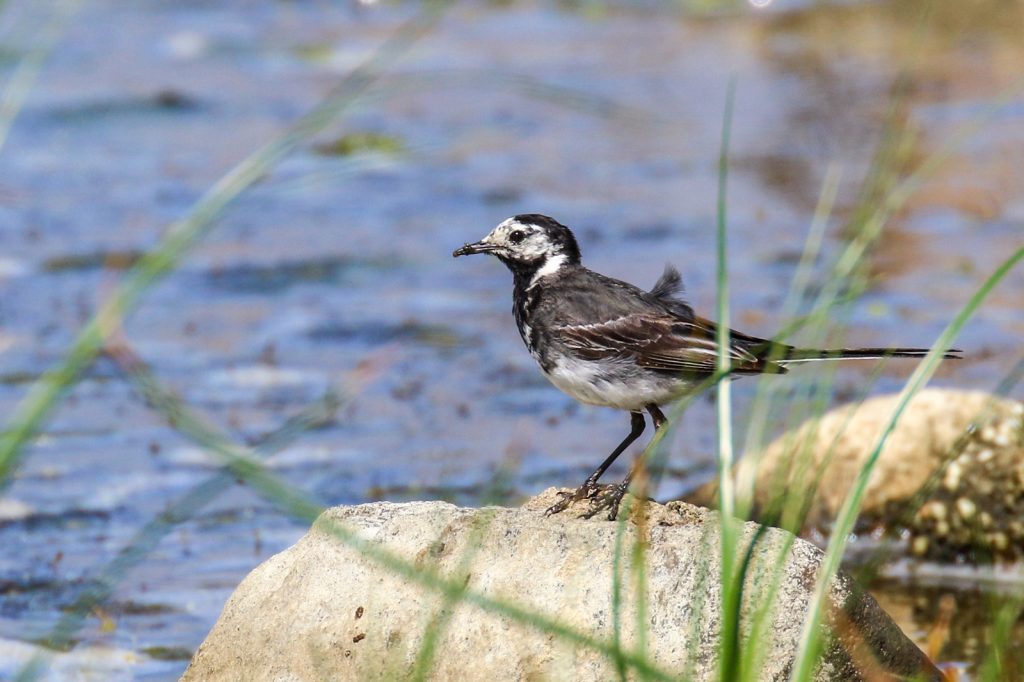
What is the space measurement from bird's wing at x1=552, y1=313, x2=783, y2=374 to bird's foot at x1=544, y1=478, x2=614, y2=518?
0.49m

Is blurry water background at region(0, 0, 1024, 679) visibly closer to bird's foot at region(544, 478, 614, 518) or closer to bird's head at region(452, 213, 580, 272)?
bird's head at region(452, 213, 580, 272)

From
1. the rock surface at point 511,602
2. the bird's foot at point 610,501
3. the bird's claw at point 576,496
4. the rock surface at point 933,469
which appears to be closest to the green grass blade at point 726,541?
the rock surface at point 511,602

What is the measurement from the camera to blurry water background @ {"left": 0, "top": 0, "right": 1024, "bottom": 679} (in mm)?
8164

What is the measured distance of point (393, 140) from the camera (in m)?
15.9

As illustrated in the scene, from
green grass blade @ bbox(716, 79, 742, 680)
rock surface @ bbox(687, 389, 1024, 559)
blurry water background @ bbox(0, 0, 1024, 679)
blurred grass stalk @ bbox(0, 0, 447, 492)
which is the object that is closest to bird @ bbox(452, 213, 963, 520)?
blurry water background @ bbox(0, 0, 1024, 679)

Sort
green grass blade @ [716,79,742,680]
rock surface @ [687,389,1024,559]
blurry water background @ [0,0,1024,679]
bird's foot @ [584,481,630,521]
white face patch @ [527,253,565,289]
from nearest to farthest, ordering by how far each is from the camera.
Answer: green grass blade @ [716,79,742,680] < bird's foot @ [584,481,630,521] < white face patch @ [527,253,565,289] < rock surface @ [687,389,1024,559] < blurry water background @ [0,0,1024,679]

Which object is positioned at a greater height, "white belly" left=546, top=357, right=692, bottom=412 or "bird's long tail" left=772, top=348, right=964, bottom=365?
"bird's long tail" left=772, top=348, right=964, bottom=365

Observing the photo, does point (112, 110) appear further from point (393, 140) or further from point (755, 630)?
point (755, 630)

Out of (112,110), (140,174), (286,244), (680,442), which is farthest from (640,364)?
(112,110)

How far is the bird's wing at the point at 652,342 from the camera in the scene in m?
6.02

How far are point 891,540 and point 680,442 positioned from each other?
616 centimetres

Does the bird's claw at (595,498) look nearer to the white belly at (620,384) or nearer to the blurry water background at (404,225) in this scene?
the white belly at (620,384)

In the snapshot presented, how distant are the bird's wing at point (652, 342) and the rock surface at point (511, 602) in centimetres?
60

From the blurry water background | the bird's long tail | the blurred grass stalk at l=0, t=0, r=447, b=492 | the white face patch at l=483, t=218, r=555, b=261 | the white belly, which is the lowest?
the blurry water background
